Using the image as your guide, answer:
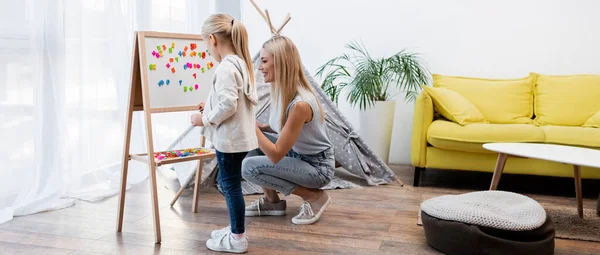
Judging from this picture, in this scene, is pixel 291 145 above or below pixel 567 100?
below

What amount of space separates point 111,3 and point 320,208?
1.70 meters

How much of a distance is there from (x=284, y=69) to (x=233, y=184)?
0.62m

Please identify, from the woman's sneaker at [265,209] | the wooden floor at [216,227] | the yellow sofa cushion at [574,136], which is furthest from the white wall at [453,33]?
the woman's sneaker at [265,209]

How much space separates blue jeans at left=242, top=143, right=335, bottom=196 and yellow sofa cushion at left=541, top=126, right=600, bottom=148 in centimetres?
153

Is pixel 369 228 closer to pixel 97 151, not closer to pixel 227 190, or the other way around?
pixel 227 190

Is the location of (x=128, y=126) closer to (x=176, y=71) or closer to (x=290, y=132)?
(x=176, y=71)

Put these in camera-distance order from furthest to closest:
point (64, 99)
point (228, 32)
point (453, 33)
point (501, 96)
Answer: point (453, 33), point (501, 96), point (64, 99), point (228, 32)

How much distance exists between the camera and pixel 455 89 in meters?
4.37

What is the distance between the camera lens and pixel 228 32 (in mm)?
2482

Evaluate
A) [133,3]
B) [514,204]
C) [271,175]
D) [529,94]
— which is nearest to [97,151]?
[133,3]

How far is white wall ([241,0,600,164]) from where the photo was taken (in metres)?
4.59

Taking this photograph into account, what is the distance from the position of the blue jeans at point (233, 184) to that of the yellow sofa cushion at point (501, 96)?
7.56 ft

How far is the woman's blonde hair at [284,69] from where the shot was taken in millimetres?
2803

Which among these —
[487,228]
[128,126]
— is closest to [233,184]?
[128,126]
